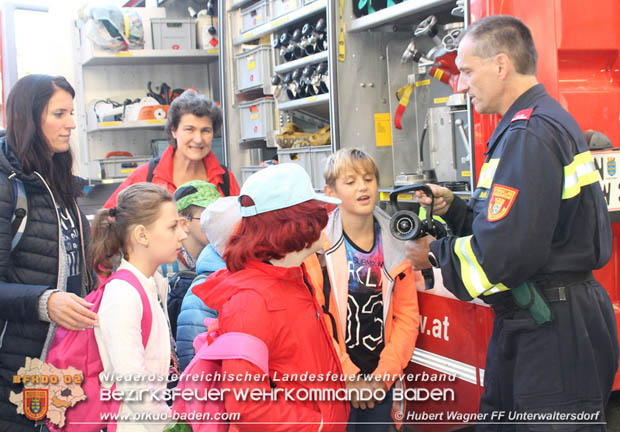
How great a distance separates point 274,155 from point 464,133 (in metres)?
2.75

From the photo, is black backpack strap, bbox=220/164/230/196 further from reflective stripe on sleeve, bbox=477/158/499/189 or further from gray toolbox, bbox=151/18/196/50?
gray toolbox, bbox=151/18/196/50

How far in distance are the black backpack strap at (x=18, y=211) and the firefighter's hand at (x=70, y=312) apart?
0.96 ft

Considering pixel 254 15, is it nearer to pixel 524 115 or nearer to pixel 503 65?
pixel 503 65

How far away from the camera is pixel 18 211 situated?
2283 mm

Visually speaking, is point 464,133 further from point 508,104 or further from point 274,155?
point 274,155

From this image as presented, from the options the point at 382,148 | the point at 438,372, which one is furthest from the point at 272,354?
the point at 382,148

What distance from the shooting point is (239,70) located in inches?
222

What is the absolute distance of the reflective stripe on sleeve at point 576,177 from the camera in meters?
1.92

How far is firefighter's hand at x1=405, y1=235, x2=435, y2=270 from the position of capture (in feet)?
7.99

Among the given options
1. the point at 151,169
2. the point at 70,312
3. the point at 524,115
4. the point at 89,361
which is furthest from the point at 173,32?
the point at 524,115

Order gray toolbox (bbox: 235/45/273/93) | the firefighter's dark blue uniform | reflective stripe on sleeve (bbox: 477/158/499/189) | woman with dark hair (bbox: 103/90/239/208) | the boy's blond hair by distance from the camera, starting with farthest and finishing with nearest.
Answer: gray toolbox (bbox: 235/45/273/93) < woman with dark hair (bbox: 103/90/239/208) < the boy's blond hair < reflective stripe on sleeve (bbox: 477/158/499/189) < the firefighter's dark blue uniform

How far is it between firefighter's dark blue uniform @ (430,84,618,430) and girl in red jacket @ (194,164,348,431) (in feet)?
1.85

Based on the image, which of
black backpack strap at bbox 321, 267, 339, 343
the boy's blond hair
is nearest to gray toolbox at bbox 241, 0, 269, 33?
the boy's blond hair

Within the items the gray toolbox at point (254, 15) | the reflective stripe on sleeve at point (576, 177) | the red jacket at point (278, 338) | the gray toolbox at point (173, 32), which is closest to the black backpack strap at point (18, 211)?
the red jacket at point (278, 338)
